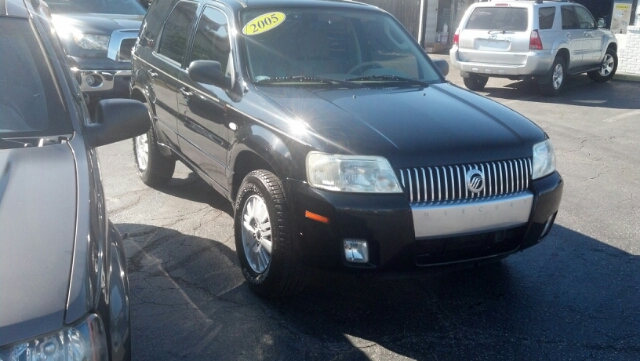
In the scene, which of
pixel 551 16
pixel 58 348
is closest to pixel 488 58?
pixel 551 16

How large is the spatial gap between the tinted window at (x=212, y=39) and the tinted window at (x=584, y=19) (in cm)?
1065

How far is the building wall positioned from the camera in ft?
53.7

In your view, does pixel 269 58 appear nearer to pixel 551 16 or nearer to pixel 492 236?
pixel 492 236

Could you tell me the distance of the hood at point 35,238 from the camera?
1.92m

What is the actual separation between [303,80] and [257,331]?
1.73 m

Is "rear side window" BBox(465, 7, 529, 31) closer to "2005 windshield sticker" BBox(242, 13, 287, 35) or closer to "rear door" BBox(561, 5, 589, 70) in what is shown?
"rear door" BBox(561, 5, 589, 70)

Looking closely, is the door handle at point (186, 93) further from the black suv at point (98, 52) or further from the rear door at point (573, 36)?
the rear door at point (573, 36)

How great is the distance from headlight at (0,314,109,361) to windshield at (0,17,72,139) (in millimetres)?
1252

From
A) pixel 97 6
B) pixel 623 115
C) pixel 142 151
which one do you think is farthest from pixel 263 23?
pixel 623 115

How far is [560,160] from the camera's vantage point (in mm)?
8039

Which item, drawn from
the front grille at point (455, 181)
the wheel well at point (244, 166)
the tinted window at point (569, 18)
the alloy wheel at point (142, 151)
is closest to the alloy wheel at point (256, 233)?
the wheel well at point (244, 166)

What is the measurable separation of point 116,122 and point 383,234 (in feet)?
4.65

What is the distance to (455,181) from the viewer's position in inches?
149

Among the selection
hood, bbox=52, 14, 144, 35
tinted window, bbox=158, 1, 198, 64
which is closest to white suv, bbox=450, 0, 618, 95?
hood, bbox=52, 14, 144, 35
